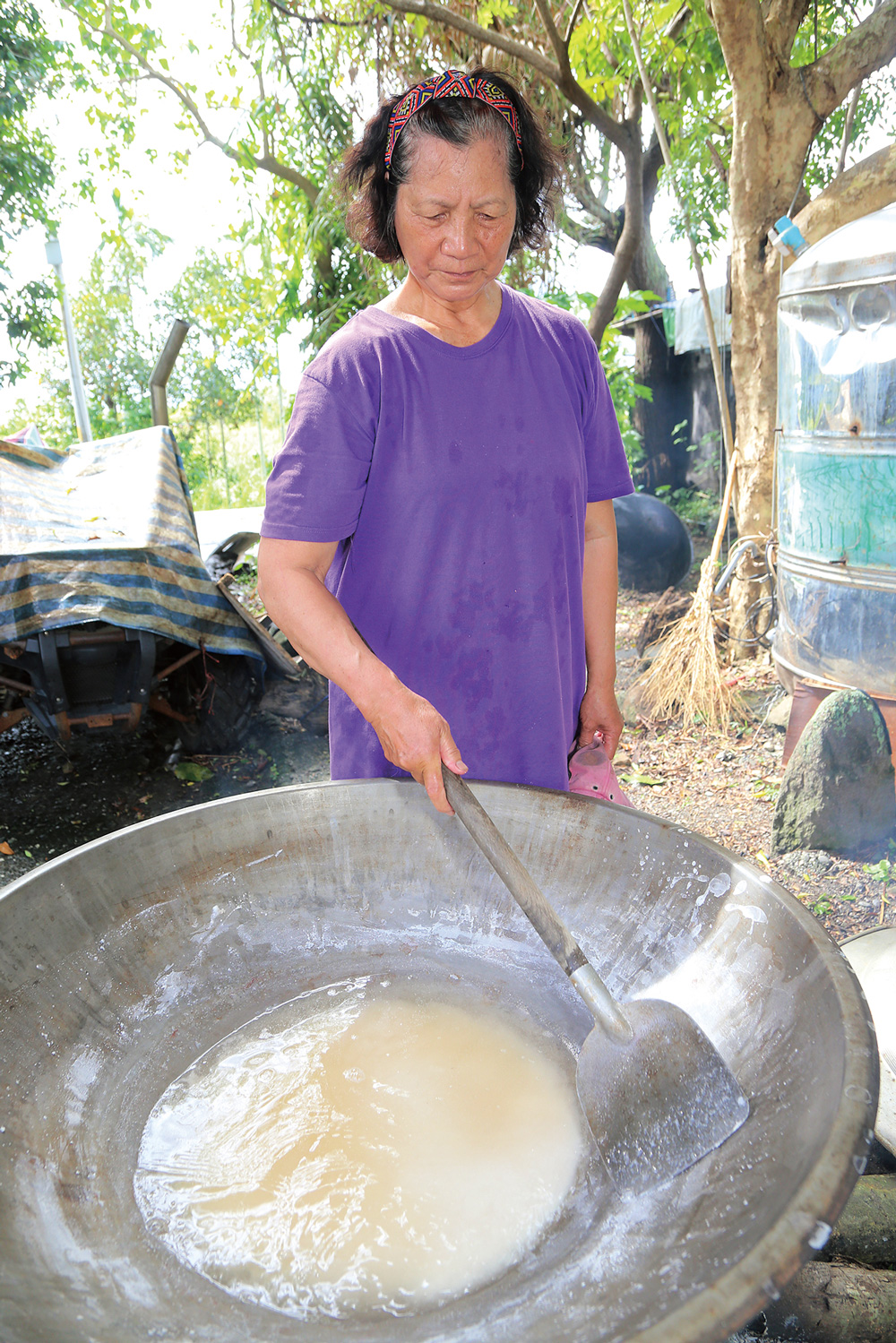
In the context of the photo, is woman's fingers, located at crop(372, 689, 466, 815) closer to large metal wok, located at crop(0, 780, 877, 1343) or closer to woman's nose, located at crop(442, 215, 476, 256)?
large metal wok, located at crop(0, 780, 877, 1343)

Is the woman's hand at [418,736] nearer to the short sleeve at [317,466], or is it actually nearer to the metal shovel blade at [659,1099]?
the short sleeve at [317,466]

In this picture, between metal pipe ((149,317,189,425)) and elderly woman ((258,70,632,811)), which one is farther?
metal pipe ((149,317,189,425))

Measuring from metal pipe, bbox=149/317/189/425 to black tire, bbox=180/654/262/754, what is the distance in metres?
1.91

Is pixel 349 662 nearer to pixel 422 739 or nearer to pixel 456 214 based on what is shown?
pixel 422 739

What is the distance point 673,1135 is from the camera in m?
0.95

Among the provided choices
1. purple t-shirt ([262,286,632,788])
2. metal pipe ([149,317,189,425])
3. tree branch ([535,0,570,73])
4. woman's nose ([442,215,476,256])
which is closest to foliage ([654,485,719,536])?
metal pipe ([149,317,189,425])

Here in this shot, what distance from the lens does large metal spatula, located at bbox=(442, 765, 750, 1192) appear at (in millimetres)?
938

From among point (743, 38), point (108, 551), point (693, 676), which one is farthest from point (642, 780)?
point (743, 38)

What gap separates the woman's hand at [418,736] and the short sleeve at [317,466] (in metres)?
0.26

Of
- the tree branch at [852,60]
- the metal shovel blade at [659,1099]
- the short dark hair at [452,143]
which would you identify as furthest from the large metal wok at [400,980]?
the tree branch at [852,60]

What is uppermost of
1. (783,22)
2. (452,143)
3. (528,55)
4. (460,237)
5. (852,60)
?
(783,22)

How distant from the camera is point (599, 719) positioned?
63.5 inches

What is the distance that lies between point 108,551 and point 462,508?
8.50 feet

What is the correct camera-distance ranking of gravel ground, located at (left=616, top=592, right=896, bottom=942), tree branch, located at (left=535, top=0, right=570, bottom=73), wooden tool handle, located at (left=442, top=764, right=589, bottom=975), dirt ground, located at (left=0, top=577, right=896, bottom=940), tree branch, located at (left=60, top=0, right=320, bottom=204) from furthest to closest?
tree branch, located at (left=60, top=0, right=320, bottom=204)
tree branch, located at (left=535, top=0, right=570, bottom=73)
dirt ground, located at (left=0, top=577, right=896, bottom=940)
gravel ground, located at (left=616, top=592, right=896, bottom=942)
wooden tool handle, located at (left=442, top=764, right=589, bottom=975)
